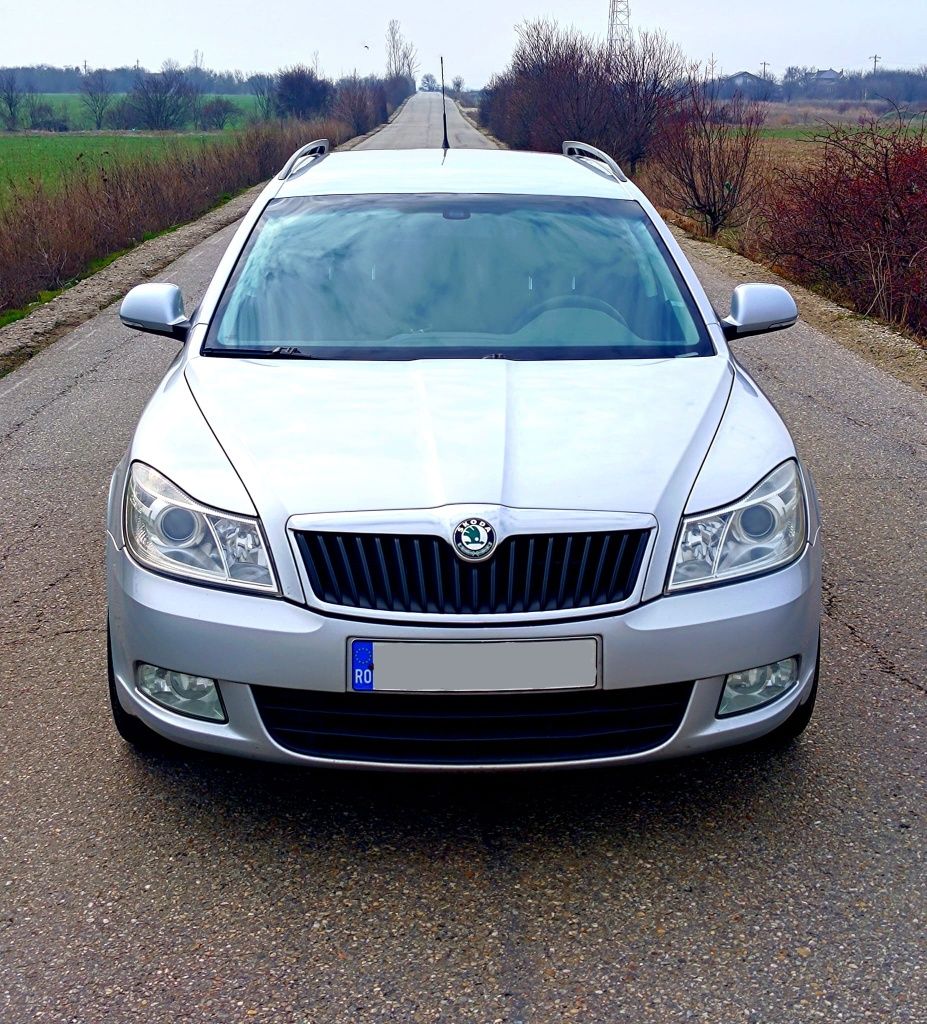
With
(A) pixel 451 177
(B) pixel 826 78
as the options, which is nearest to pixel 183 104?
(A) pixel 451 177

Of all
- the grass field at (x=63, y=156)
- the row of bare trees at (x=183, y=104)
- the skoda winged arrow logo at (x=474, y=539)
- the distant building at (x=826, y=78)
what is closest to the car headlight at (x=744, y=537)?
the skoda winged arrow logo at (x=474, y=539)

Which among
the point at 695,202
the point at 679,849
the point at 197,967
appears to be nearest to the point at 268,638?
the point at 197,967

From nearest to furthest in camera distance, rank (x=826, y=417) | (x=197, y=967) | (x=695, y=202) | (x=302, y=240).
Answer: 1. (x=197, y=967)
2. (x=302, y=240)
3. (x=826, y=417)
4. (x=695, y=202)

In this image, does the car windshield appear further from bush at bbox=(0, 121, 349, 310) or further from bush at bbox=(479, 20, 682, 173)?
bush at bbox=(479, 20, 682, 173)

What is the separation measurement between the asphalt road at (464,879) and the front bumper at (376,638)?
28 cm

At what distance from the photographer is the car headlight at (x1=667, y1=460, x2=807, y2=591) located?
Answer: 9.64ft

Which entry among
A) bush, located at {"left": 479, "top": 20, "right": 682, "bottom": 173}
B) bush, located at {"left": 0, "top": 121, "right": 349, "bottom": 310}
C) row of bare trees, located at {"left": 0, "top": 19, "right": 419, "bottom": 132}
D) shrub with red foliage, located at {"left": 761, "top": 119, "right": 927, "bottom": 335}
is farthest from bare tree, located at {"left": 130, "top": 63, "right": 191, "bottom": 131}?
shrub with red foliage, located at {"left": 761, "top": 119, "right": 927, "bottom": 335}

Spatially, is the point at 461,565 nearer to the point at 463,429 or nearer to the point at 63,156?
the point at 463,429

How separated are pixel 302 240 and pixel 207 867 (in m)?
2.32

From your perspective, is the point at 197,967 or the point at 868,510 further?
the point at 868,510

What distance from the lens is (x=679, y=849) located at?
3.03 meters

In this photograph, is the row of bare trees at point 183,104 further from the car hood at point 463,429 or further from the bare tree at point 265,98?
the car hood at point 463,429

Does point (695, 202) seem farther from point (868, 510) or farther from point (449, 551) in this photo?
point (449, 551)

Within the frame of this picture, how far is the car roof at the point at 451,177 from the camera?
4656mm
